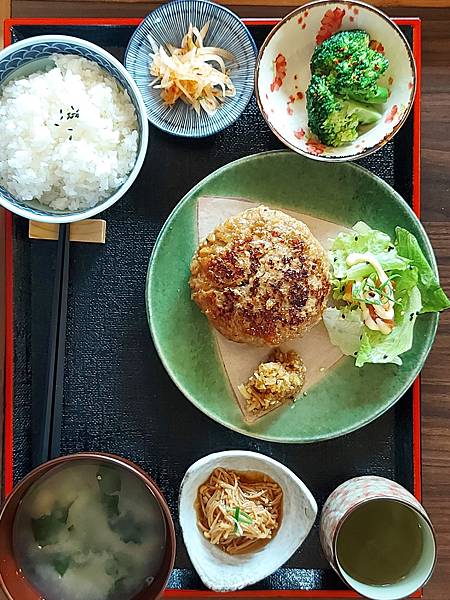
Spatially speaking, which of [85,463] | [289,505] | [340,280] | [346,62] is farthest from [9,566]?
[346,62]

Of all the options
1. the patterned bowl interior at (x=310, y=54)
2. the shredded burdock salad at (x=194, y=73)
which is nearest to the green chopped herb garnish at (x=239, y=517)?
the patterned bowl interior at (x=310, y=54)

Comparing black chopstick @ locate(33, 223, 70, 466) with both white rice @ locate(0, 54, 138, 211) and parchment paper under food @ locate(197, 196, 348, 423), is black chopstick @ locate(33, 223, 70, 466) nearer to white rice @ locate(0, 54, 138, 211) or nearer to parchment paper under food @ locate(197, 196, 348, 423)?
white rice @ locate(0, 54, 138, 211)

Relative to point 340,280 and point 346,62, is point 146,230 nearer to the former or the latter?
point 340,280

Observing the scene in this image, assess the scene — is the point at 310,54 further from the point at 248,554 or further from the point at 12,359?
the point at 248,554

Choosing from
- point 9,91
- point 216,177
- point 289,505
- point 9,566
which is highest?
point 9,91

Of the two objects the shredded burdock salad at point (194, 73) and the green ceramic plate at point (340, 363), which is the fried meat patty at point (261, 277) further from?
the shredded burdock salad at point (194, 73)

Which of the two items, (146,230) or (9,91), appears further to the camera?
(146,230)

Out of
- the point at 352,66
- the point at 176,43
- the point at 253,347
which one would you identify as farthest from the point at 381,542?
the point at 176,43


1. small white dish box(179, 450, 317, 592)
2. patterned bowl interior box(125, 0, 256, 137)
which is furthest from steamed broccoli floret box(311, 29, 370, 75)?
small white dish box(179, 450, 317, 592)

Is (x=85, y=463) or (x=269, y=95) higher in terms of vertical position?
(x=269, y=95)
